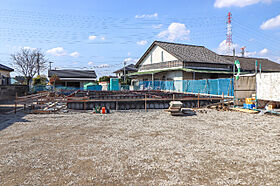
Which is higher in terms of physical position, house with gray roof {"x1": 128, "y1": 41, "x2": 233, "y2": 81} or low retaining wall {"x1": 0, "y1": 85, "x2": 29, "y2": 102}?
house with gray roof {"x1": 128, "y1": 41, "x2": 233, "y2": 81}

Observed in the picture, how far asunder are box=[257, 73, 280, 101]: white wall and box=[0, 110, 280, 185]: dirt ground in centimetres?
425

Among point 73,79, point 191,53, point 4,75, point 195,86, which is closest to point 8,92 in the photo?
point 4,75

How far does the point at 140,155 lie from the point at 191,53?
34604 millimetres

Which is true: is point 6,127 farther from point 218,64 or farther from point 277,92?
point 218,64

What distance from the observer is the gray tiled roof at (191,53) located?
112ft

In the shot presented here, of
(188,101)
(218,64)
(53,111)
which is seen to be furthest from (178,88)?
(53,111)

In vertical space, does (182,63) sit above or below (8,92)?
above

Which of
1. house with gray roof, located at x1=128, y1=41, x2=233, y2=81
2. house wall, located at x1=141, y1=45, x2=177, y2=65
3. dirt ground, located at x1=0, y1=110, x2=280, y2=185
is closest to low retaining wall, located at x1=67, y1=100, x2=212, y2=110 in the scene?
dirt ground, located at x1=0, y1=110, x2=280, y2=185

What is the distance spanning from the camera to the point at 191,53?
3716cm

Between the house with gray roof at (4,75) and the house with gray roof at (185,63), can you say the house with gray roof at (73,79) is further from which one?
the house with gray roof at (4,75)

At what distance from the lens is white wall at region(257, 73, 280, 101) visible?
39.6 ft

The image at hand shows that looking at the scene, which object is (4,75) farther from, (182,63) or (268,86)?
(268,86)

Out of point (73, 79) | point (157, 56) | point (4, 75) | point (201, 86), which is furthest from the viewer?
point (73, 79)

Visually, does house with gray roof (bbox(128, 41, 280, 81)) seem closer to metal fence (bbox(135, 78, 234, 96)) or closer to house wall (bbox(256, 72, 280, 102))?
metal fence (bbox(135, 78, 234, 96))
